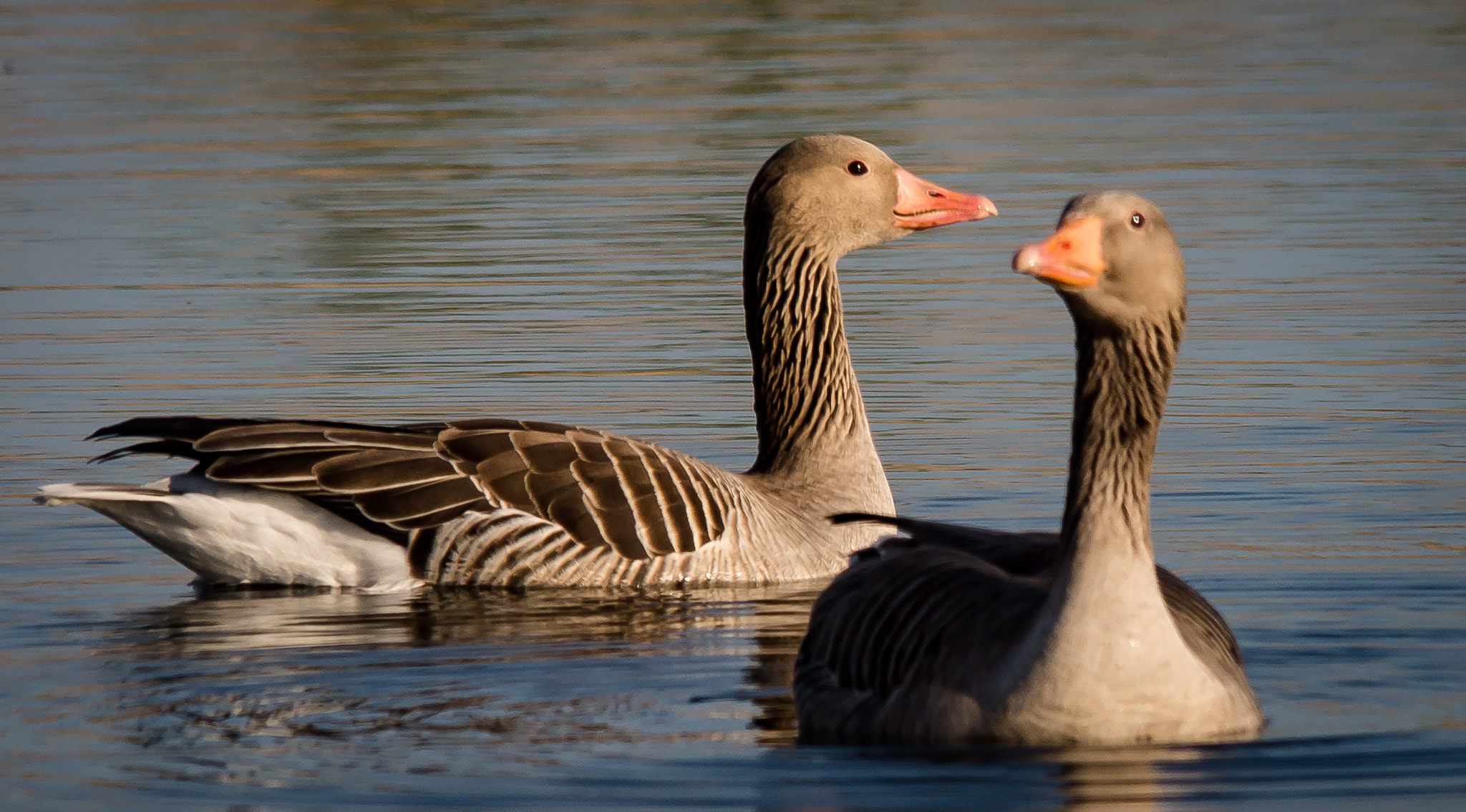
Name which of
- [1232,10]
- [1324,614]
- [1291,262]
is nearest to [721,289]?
[1291,262]

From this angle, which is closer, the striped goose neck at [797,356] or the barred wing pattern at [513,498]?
the barred wing pattern at [513,498]

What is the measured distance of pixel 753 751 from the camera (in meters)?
8.02

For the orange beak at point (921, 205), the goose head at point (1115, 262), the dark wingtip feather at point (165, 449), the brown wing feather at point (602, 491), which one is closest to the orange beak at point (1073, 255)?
the goose head at point (1115, 262)

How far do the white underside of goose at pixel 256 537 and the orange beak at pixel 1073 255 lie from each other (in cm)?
501

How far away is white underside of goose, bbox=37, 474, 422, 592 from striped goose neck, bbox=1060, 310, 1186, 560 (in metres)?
4.71

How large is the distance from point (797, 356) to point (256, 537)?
9.83 feet

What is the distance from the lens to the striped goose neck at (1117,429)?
738 centimetres

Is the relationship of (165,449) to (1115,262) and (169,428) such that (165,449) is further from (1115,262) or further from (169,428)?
(1115,262)

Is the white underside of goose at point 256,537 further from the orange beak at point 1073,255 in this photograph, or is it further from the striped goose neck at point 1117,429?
the orange beak at point 1073,255

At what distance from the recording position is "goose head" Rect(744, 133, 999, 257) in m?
12.4

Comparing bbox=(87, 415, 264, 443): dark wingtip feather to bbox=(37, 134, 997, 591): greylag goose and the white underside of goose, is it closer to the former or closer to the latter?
bbox=(37, 134, 997, 591): greylag goose

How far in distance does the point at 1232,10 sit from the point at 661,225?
2338 cm

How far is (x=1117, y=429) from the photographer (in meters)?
7.51

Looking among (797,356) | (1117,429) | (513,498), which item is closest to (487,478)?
(513,498)
